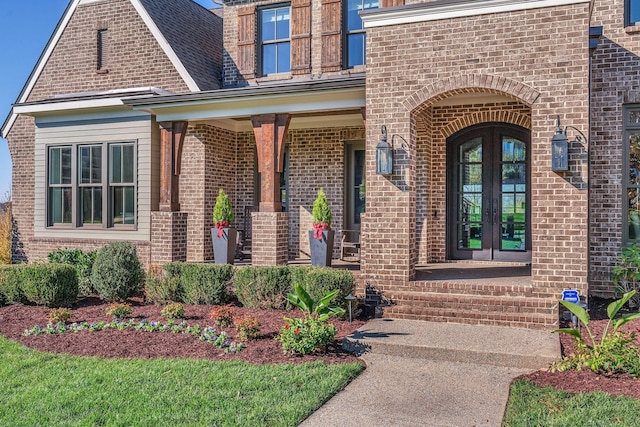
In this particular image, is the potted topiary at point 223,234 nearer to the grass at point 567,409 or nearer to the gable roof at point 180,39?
the gable roof at point 180,39

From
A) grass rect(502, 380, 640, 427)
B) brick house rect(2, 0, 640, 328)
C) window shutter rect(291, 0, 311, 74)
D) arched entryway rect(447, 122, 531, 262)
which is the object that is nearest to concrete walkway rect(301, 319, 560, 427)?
grass rect(502, 380, 640, 427)

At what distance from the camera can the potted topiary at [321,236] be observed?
866 centimetres

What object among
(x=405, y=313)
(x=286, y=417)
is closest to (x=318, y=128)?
(x=405, y=313)

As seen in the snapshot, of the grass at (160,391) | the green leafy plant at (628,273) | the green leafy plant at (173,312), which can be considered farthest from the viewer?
the green leafy plant at (628,273)

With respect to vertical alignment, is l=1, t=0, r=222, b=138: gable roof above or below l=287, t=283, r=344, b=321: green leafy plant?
above

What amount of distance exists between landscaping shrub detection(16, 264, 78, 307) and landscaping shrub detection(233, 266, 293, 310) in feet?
9.41

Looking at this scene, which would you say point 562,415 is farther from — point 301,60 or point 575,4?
point 301,60

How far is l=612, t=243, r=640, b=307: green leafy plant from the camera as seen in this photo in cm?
775

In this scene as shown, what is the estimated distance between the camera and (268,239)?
912cm

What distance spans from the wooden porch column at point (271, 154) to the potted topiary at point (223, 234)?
757mm

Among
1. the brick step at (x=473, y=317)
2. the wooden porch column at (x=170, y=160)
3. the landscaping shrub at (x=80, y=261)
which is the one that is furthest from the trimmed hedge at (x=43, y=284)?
the brick step at (x=473, y=317)

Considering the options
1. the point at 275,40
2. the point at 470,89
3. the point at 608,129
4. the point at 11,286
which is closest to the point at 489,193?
the point at 608,129

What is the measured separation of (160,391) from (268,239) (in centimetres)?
446

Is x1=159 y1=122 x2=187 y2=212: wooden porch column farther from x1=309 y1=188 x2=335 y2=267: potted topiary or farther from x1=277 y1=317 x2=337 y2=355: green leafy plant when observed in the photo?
x1=277 y1=317 x2=337 y2=355: green leafy plant
